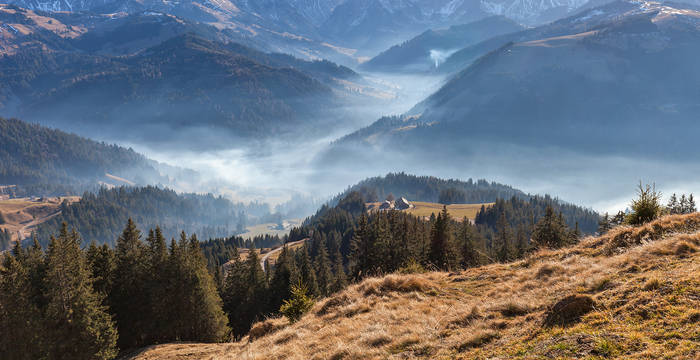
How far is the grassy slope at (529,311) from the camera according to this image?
1042 cm

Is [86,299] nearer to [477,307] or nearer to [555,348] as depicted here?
[477,307]

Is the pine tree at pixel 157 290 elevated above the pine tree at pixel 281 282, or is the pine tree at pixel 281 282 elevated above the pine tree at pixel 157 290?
the pine tree at pixel 157 290

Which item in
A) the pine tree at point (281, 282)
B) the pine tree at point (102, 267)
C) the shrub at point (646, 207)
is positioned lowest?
the pine tree at point (281, 282)

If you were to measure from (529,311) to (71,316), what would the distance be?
150ft

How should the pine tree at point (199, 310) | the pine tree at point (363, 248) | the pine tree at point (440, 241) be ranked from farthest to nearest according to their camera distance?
the pine tree at point (363, 248)
the pine tree at point (440, 241)
the pine tree at point (199, 310)

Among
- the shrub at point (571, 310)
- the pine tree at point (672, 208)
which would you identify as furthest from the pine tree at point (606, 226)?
the shrub at point (571, 310)

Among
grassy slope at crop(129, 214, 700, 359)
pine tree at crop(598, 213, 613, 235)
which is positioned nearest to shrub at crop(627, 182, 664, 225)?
grassy slope at crop(129, 214, 700, 359)

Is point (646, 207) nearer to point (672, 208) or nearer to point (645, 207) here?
point (645, 207)

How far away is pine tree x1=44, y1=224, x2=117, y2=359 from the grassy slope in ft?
84.6

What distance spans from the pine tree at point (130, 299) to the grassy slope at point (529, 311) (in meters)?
34.6

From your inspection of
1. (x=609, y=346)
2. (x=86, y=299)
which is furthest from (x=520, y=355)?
(x=86, y=299)

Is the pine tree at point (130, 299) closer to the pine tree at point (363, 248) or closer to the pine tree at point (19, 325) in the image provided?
the pine tree at point (19, 325)

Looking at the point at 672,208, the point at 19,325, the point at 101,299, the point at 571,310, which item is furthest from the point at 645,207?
the point at 672,208

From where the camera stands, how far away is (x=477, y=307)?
15.8m
